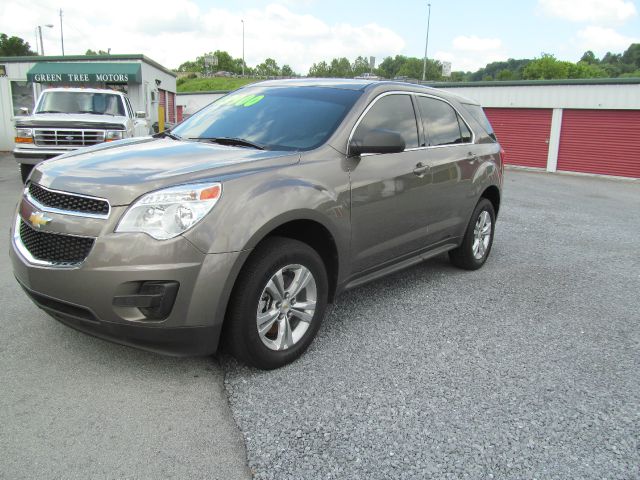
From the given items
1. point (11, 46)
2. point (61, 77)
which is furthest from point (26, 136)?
point (11, 46)

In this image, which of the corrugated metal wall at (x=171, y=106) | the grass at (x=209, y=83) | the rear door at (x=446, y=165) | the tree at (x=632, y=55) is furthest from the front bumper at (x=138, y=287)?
the tree at (x=632, y=55)

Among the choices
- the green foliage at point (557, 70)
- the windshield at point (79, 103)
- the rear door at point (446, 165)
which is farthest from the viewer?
the green foliage at point (557, 70)

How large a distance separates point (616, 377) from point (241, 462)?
246 cm

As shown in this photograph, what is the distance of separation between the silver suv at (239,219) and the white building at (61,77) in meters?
18.4

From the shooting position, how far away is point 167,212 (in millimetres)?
2797

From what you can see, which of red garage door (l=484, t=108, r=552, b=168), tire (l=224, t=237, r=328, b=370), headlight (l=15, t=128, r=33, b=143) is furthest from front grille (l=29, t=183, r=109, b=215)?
red garage door (l=484, t=108, r=552, b=168)

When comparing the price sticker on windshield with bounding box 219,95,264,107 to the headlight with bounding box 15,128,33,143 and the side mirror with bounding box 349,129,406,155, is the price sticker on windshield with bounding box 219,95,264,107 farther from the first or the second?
the headlight with bounding box 15,128,33,143

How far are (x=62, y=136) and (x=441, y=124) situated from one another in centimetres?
768

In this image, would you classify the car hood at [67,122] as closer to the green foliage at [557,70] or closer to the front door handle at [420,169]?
the front door handle at [420,169]

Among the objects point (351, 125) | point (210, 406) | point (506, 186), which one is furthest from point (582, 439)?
point (506, 186)

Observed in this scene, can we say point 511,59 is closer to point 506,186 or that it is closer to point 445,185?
point 506,186

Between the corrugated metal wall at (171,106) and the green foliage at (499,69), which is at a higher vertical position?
the green foliage at (499,69)

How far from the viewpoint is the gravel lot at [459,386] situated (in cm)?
252

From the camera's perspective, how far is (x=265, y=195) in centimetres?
306
